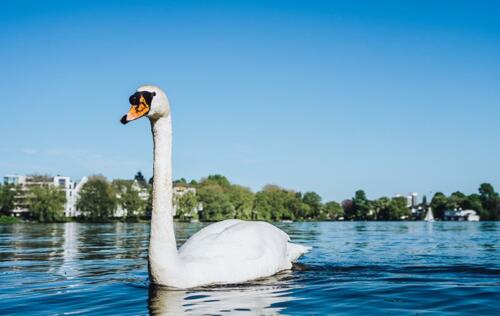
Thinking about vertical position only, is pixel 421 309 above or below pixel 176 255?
below

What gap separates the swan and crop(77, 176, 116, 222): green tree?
11517 centimetres

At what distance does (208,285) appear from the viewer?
7961 millimetres

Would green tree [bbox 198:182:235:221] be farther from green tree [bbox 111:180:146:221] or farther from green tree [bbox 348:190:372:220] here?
green tree [bbox 348:190:372:220]

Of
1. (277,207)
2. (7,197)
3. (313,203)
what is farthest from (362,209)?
(7,197)

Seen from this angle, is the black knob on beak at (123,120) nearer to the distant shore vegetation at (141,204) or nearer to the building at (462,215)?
the distant shore vegetation at (141,204)

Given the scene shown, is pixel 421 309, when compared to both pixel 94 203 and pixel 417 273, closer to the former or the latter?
pixel 417 273

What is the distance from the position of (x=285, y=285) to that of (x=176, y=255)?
1.77 meters

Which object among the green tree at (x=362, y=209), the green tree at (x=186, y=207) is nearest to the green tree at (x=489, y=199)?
the green tree at (x=362, y=209)

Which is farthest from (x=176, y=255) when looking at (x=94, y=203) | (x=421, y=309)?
(x=94, y=203)

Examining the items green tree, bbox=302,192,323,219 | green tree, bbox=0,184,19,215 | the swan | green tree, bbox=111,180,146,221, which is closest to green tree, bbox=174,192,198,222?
green tree, bbox=111,180,146,221

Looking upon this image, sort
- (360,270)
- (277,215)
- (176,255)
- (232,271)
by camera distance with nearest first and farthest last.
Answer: (176,255) < (232,271) < (360,270) < (277,215)

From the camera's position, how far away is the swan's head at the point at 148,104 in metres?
7.22

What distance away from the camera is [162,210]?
25.8 feet

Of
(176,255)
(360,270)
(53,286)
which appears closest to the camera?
(176,255)
